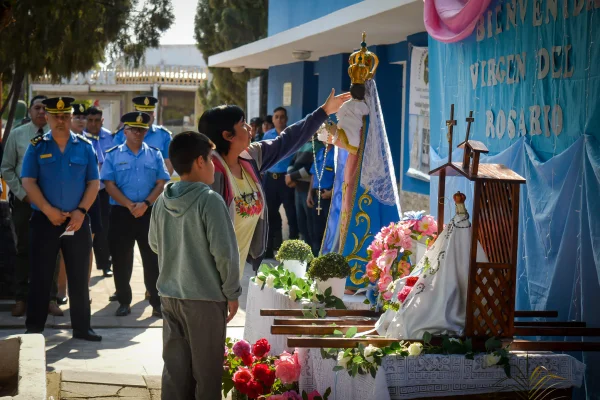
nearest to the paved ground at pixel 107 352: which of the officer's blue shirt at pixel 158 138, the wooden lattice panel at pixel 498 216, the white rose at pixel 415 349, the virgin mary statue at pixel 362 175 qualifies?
the virgin mary statue at pixel 362 175

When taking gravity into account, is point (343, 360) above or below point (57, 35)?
below

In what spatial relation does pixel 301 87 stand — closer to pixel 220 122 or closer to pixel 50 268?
pixel 50 268

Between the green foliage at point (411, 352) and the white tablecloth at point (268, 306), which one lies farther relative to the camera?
the white tablecloth at point (268, 306)

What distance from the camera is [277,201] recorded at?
41.9 feet

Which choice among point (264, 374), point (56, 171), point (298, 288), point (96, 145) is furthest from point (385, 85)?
point (264, 374)

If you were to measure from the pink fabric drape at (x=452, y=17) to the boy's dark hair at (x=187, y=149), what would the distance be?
2.13 m

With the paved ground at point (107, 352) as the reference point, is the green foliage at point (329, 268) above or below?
above

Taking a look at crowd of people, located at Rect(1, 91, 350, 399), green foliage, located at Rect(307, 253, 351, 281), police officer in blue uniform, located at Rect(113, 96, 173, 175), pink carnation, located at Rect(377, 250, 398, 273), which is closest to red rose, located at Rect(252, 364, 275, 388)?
crowd of people, located at Rect(1, 91, 350, 399)

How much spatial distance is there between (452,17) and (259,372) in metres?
2.65

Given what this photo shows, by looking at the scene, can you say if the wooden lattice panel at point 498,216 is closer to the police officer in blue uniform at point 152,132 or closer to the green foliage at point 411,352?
the green foliage at point 411,352

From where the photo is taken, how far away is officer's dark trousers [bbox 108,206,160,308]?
8742mm

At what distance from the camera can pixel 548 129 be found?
5125mm

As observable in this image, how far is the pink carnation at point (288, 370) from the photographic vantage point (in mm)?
5125

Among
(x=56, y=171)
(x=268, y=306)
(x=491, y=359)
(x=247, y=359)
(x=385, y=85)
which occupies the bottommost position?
(x=247, y=359)
